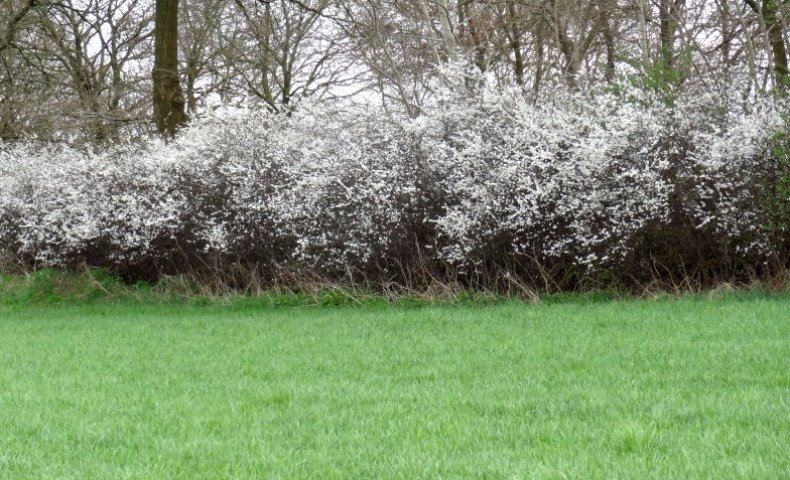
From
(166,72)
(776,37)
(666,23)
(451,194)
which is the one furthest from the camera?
(666,23)

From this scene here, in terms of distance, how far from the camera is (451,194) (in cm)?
1282

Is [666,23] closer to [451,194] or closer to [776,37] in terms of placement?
[776,37]

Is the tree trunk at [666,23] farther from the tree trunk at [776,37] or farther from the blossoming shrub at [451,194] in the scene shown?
the blossoming shrub at [451,194]

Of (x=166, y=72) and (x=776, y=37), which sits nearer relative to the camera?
(x=166, y=72)

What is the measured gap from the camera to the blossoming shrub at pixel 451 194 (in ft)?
38.5

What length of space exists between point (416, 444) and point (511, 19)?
19095 millimetres

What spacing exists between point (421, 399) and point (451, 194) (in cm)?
713

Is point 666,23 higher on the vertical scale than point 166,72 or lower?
higher

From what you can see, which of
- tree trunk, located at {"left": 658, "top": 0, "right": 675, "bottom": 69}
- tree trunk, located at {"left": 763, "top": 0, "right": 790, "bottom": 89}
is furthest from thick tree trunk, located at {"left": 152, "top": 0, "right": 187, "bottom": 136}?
tree trunk, located at {"left": 763, "top": 0, "right": 790, "bottom": 89}

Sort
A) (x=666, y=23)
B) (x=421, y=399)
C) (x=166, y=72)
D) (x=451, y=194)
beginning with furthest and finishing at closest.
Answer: (x=666, y=23)
(x=166, y=72)
(x=451, y=194)
(x=421, y=399)

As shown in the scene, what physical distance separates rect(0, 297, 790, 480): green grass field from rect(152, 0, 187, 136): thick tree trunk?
26.4ft

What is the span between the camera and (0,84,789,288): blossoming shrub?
11742 millimetres

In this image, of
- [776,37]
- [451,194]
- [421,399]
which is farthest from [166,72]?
[421,399]

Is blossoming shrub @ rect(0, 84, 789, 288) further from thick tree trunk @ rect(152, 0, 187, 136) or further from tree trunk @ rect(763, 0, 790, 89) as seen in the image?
tree trunk @ rect(763, 0, 790, 89)
